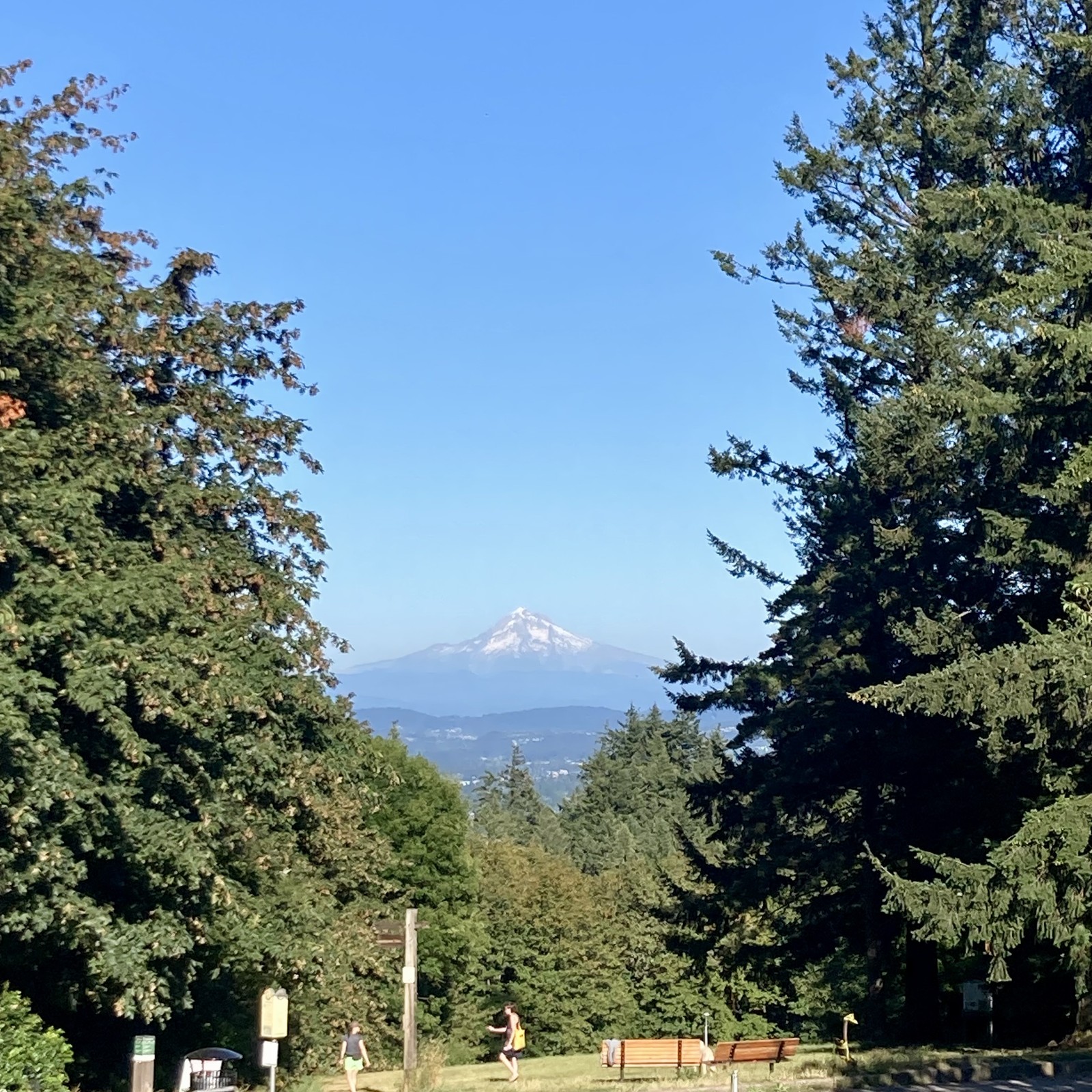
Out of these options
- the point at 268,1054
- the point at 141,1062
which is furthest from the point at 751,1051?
the point at 141,1062

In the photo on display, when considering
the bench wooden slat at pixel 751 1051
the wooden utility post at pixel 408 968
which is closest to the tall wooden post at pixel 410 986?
the wooden utility post at pixel 408 968

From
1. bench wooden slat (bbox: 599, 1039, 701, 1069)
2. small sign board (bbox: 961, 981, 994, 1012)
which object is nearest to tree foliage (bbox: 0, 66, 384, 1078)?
bench wooden slat (bbox: 599, 1039, 701, 1069)

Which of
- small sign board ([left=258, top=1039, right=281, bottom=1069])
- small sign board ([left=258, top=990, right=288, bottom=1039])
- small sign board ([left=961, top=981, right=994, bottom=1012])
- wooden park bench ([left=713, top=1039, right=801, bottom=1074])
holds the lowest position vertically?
wooden park bench ([left=713, top=1039, right=801, bottom=1074])

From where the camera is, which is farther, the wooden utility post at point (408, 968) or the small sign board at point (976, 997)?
the small sign board at point (976, 997)

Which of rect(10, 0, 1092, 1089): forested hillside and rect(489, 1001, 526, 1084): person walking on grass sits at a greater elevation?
rect(10, 0, 1092, 1089): forested hillside

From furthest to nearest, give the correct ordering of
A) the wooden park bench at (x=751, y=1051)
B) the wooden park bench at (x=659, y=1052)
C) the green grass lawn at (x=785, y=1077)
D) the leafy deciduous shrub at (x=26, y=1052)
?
the wooden park bench at (x=659, y=1052), the wooden park bench at (x=751, y=1051), the green grass lawn at (x=785, y=1077), the leafy deciduous shrub at (x=26, y=1052)

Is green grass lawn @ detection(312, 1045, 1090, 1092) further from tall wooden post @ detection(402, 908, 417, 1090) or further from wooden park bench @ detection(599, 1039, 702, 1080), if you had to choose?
tall wooden post @ detection(402, 908, 417, 1090)

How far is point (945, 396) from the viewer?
1734 centimetres

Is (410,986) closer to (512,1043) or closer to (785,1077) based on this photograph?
(512,1043)

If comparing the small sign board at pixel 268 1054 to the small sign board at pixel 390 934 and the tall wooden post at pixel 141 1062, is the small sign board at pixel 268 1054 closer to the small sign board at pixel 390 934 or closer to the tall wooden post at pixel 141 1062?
the tall wooden post at pixel 141 1062

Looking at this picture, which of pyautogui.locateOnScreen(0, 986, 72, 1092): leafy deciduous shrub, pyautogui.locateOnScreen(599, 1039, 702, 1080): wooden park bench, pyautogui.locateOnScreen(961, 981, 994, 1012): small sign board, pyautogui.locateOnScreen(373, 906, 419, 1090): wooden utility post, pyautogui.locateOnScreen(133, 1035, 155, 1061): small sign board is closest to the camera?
pyautogui.locateOnScreen(0, 986, 72, 1092): leafy deciduous shrub

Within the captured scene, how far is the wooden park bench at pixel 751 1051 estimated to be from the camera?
1984cm

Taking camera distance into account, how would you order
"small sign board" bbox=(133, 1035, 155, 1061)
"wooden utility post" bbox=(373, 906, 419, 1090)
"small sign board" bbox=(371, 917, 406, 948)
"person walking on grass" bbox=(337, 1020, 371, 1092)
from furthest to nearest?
"small sign board" bbox=(371, 917, 406, 948), "wooden utility post" bbox=(373, 906, 419, 1090), "person walking on grass" bbox=(337, 1020, 371, 1092), "small sign board" bbox=(133, 1035, 155, 1061)

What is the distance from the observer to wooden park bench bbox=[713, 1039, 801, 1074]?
65.1 feet
